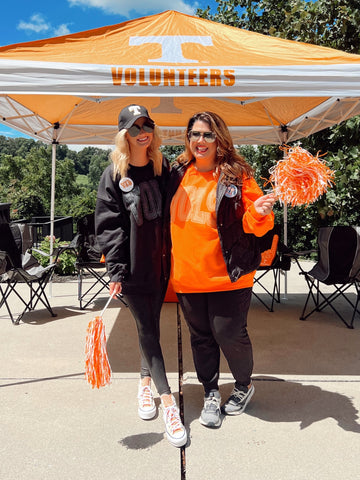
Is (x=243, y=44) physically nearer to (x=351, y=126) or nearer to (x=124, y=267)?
(x=124, y=267)

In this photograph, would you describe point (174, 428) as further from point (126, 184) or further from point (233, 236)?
point (126, 184)

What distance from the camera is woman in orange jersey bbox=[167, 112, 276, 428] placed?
2305mm

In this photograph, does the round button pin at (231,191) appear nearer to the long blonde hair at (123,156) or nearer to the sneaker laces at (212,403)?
the long blonde hair at (123,156)

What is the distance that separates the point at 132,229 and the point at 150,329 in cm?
58

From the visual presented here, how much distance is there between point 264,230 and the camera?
2.23 m

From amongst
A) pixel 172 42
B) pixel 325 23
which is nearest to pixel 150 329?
pixel 172 42

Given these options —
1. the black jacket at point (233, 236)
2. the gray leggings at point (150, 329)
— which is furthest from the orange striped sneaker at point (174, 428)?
the black jacket at point (233, 236)

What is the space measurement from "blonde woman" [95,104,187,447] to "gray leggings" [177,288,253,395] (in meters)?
0.22

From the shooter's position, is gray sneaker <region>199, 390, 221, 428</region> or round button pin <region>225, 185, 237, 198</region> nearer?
round button pin <region>225, 185, 237, 198</region>

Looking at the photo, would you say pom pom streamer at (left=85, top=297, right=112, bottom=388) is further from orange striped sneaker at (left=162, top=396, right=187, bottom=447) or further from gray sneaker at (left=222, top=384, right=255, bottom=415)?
gray sneaker at (left=222, top=384, right=255, bottom=415)

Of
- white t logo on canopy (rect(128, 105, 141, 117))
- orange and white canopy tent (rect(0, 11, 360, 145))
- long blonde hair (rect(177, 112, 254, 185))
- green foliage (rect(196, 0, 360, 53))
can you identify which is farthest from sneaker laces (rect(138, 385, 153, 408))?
green foliage (rect(196, 0, 360, 53))

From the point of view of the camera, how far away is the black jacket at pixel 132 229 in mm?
2375

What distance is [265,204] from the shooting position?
6.98ft

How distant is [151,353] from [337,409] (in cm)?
120
